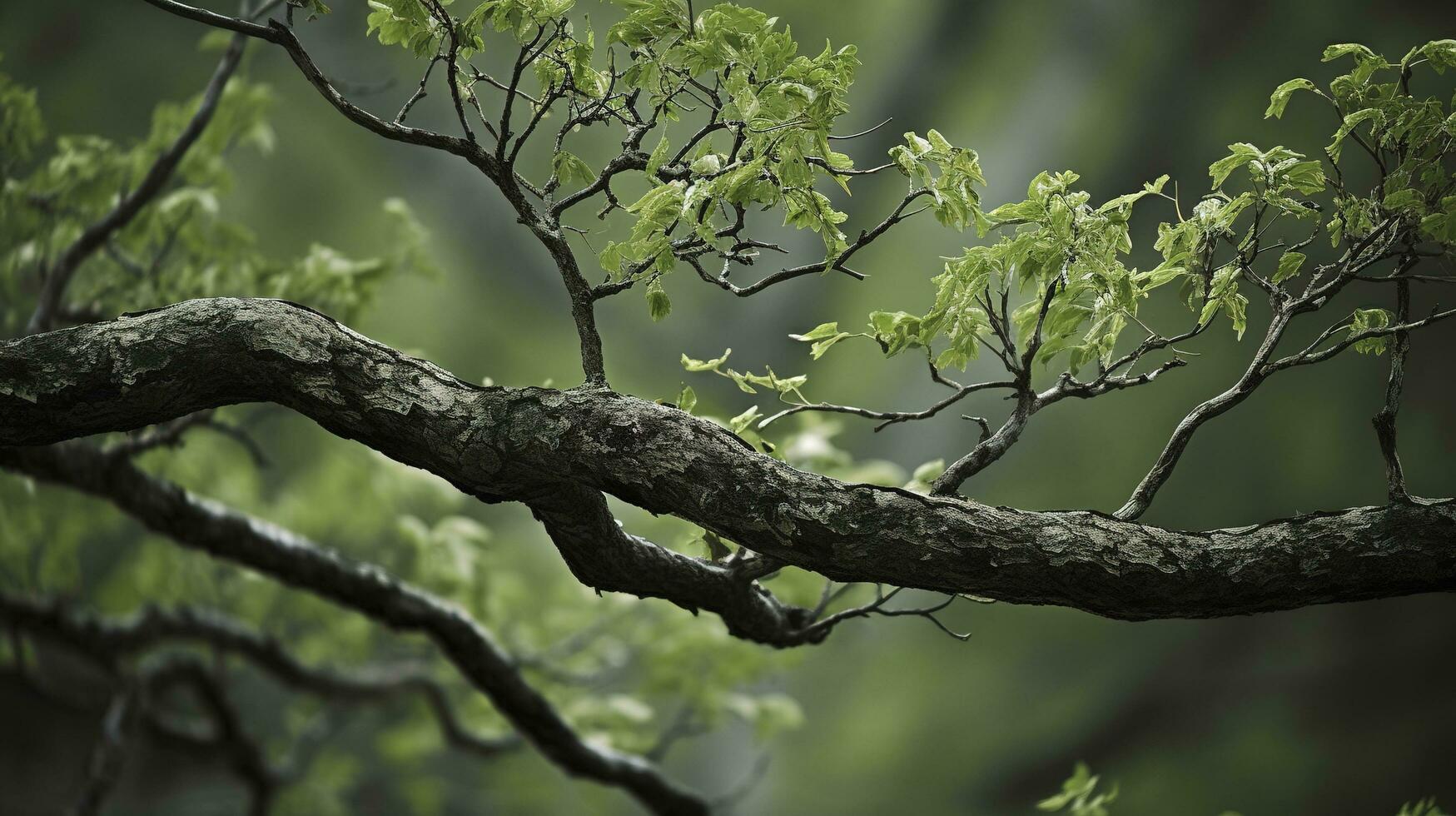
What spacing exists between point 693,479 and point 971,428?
275cm

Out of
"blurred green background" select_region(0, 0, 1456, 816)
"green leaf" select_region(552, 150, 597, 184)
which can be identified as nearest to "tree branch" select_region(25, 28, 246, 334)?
"blurred green background" select_region(0, 0, 1456, 816)

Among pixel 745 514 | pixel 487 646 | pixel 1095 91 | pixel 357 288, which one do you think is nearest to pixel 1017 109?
pixel 1095 91

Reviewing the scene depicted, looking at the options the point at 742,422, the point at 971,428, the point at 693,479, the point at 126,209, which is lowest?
the point at 693,479

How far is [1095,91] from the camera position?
349cm

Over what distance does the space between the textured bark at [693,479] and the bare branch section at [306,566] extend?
0.75 metres

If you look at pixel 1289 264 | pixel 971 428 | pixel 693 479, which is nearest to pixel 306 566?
pixel 693 479

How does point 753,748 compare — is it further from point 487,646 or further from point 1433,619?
point 487,646

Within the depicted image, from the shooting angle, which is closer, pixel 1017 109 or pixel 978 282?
pixel 978 282

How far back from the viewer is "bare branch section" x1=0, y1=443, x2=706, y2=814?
1781 millimetres

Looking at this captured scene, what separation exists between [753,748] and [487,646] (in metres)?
2.50

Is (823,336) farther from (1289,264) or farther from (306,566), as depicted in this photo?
(306,566)

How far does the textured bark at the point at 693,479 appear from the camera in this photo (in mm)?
1054

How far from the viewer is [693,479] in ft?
3.45

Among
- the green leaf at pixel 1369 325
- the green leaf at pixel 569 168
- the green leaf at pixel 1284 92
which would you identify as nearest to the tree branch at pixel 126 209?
the green leaf at pixel 569 168
